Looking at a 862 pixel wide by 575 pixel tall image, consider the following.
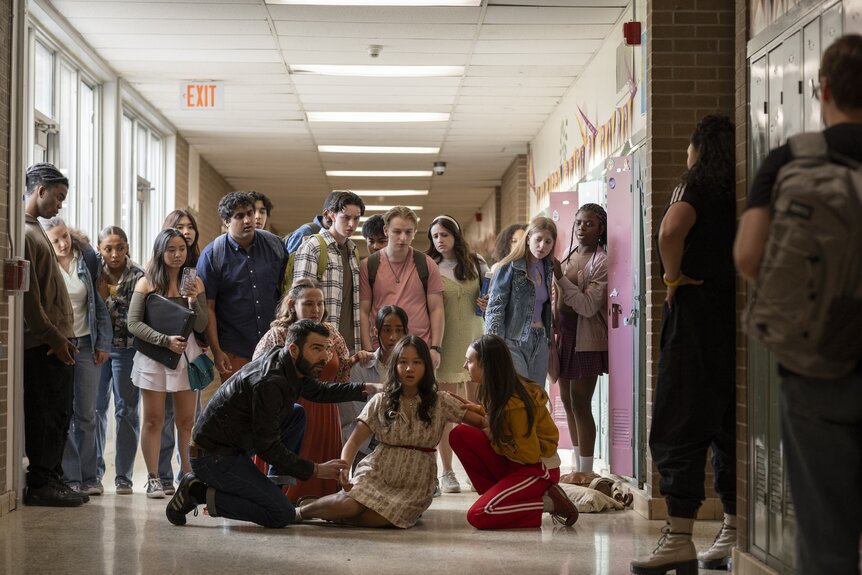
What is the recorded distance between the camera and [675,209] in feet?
12.1

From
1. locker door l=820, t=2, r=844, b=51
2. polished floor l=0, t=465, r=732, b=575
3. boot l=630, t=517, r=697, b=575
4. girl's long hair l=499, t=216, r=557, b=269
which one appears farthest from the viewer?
girl's long hair l=499, t=216, r=557, b=269

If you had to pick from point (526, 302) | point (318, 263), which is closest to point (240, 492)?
point (318, 263)

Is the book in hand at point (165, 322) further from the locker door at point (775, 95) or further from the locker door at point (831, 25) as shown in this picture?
the locker door at point (831, 25)

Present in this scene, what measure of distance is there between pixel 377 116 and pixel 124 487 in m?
6.05

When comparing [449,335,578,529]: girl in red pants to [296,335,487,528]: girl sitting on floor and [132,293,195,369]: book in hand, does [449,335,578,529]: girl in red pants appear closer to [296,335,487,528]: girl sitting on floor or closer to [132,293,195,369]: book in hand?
[296,335,487,528]: girl sitting on floor

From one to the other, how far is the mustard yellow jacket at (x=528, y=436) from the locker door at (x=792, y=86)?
206 centimetres

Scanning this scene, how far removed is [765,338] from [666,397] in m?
1.36

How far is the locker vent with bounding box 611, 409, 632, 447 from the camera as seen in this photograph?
5.70m

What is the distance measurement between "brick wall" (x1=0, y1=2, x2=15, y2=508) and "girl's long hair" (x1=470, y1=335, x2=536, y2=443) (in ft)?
7.34

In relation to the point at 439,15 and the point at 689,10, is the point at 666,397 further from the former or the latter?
the point at 439,15

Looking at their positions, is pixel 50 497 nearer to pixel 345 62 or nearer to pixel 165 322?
pixel 165 322

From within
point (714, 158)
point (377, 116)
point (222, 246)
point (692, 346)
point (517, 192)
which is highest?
point (377, 116)

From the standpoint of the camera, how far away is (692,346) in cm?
364

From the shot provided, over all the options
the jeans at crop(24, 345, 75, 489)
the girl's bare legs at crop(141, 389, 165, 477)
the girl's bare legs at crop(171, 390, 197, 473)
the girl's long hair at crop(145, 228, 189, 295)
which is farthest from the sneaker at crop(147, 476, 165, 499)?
the girl's long hair at crop(145, 228, 189, 295)
